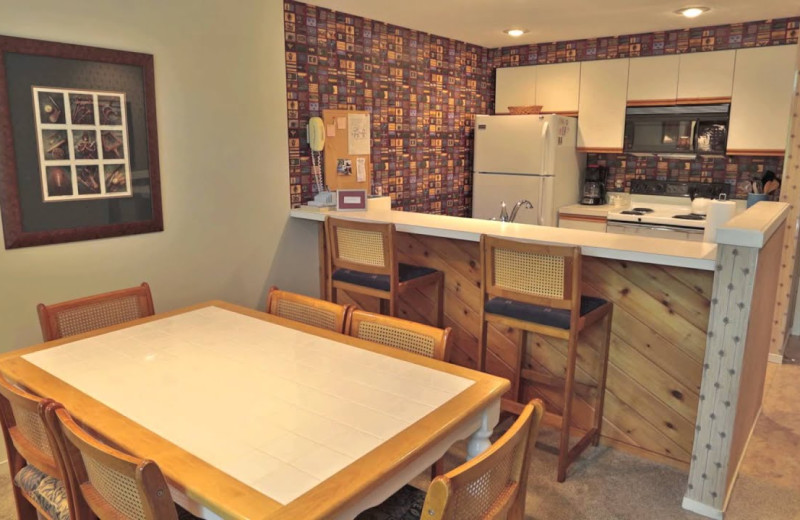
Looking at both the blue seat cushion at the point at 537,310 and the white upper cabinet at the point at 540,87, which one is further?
the white upper cabinet at the point at 540,87

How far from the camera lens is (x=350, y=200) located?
11.3ft

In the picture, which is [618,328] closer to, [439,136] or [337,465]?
[337,465]

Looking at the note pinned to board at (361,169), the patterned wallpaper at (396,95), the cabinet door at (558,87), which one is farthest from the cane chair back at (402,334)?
the cabinet door at (558,87)

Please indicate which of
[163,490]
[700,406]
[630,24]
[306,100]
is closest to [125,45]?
[306,100]

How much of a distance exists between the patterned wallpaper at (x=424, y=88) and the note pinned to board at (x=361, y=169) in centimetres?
18

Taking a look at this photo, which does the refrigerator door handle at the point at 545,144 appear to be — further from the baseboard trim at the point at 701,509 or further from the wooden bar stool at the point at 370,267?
the baseboard trim at the point at 701,509

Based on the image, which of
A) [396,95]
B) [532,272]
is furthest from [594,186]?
[532,272]

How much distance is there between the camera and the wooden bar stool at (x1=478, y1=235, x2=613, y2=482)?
2.25 m

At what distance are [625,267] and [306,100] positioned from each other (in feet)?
7.20

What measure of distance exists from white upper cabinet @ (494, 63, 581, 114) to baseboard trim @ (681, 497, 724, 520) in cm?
344

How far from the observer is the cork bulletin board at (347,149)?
12.6 ft

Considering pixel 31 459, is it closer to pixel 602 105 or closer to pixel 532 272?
pixel 532 272

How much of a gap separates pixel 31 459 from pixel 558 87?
4.58 meters

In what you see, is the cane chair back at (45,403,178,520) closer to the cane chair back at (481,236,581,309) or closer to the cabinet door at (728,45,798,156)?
the cane chair back at (481,236,581,309)
